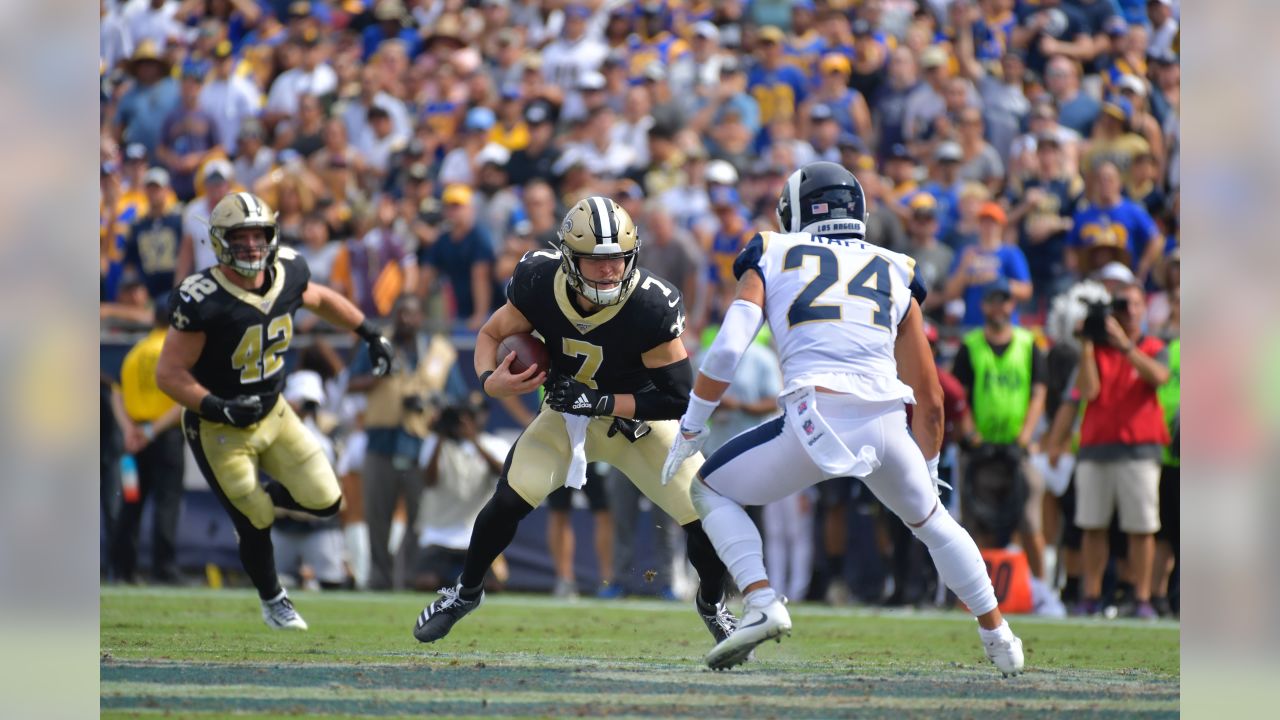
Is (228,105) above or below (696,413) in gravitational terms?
above

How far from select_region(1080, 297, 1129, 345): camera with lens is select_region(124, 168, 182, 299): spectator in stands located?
649 cm

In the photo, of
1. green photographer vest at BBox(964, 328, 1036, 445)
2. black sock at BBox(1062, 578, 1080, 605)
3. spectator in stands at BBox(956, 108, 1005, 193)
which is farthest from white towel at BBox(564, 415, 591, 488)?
spectator in stands at BBox(956, 108, 1005, 193)

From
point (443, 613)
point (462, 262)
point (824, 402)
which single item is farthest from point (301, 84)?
point (824, 402)

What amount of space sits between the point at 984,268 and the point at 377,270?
4.34m

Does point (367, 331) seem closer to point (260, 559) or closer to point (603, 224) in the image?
point (260, 559)

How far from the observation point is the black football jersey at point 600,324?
6789 millimetres

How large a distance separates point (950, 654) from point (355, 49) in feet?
Answer: 30.4

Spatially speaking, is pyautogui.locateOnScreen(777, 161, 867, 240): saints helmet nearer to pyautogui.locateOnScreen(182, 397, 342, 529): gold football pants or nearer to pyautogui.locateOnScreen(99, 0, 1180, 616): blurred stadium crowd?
pyautogui.locateOnScreen(182, 397, 342, 529): gold football pants

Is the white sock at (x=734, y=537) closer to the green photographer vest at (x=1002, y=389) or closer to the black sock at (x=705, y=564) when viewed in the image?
the black sock at (x=705, y=564)

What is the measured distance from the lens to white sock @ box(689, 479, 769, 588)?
6059 millimetres

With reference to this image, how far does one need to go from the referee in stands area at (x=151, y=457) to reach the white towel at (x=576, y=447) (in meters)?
5.02

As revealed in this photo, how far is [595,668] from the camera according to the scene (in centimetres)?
668
